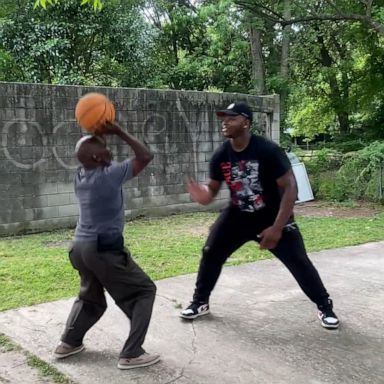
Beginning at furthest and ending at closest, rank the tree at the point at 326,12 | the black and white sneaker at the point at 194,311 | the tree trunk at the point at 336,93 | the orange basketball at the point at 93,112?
1. the tree trunk at the point at 336,93
2. the tree at the point at 326,12
3. the black and white sneaker at the point at 194,311
4. the orange basketball at the point at 93,112

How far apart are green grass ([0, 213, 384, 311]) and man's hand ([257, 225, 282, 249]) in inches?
79.1

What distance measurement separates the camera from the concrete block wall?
803cm

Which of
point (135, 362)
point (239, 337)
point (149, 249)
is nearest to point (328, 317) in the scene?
point (239, 337)

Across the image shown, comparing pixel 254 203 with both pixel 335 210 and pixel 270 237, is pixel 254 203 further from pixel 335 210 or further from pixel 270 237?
pixel 335 210

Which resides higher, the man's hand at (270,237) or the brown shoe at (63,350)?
the man's hand at (270,237)

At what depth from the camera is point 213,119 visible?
10.3 meters

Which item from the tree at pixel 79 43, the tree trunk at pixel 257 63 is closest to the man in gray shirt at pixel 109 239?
the tree at pixel 79 43

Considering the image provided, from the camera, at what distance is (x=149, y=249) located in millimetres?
6984

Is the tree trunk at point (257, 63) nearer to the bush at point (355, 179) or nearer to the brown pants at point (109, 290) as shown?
the bush at point (355, 179)

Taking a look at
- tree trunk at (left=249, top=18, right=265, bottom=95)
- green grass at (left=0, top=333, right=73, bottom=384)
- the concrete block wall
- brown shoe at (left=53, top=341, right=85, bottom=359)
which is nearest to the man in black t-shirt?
brown shoe at (left=53, top=341, right=85, bottom=359)

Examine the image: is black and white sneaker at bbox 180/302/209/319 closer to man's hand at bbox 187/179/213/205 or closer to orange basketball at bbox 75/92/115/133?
man's hand at bbox 187/179/213/205

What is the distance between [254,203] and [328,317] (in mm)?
1021

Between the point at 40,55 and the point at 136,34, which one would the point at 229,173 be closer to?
the point at 40,55

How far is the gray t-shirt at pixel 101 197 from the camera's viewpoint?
324cm
